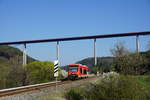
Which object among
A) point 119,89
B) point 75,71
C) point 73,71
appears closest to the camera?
point 119,89

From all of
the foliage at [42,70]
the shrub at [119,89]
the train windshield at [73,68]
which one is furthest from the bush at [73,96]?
the train windshield at [73,68]

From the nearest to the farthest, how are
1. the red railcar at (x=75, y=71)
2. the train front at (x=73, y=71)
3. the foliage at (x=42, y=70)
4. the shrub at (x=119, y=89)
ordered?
the shrub at (x=119, y=89)
the foliage at (x=42, y=70)
the train front at (x=73, y=71)
the red railcar at (x=75, y=71)

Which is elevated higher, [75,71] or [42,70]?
[42,70]

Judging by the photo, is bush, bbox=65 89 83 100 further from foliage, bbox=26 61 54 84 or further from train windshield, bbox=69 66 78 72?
train windshield, bbox=69 66 78 72

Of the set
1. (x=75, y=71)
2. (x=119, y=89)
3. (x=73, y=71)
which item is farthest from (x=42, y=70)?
(x=119, y=89)

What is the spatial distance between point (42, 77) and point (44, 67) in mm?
1488

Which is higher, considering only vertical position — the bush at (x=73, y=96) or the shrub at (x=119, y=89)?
the shrub at (x=119, y=89)

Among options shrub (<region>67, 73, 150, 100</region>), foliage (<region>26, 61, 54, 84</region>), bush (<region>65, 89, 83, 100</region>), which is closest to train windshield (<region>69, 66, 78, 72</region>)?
foliage (<region>26, 61, 54, 84</region>)

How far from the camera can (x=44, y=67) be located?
36.2m

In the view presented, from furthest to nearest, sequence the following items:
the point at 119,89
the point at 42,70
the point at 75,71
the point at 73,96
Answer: the point at 75,71
the point at 42,70
the point at 73,96
the point at 119,89

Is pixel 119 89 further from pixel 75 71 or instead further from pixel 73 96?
pixel 75 71

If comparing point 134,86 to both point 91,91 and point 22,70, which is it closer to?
point 91,91

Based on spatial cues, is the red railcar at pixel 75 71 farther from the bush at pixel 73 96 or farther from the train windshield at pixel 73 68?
the bush at pixel 73 96

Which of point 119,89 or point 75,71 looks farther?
point 75,71
